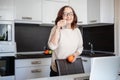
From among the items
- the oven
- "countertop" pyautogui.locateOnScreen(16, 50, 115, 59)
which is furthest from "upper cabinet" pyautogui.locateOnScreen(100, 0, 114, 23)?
the oven

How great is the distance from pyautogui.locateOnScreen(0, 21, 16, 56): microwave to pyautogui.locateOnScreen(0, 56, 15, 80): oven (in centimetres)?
10

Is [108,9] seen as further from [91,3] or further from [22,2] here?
[22,2]

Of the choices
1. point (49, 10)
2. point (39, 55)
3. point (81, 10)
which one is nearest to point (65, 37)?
point (39, 55)

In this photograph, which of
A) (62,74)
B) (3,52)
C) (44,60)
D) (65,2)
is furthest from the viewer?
(65,2)

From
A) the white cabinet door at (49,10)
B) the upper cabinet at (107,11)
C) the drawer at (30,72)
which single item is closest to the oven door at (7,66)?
the drawer at (30,72)

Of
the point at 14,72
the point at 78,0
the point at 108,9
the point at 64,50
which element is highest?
the point at 78,0

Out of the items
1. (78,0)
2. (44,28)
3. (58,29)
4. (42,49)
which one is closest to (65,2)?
(78,0)

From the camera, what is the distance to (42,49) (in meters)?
4.05

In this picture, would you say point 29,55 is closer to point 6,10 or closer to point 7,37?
point 7,37

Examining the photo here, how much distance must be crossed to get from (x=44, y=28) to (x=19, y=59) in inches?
42.6

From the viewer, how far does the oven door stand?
3105 mm

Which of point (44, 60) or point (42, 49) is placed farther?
point (42, 49)

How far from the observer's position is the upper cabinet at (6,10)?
10.5 ft

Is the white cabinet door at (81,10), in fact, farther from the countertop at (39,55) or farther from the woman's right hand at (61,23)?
the woman's right hand at (61,23)
